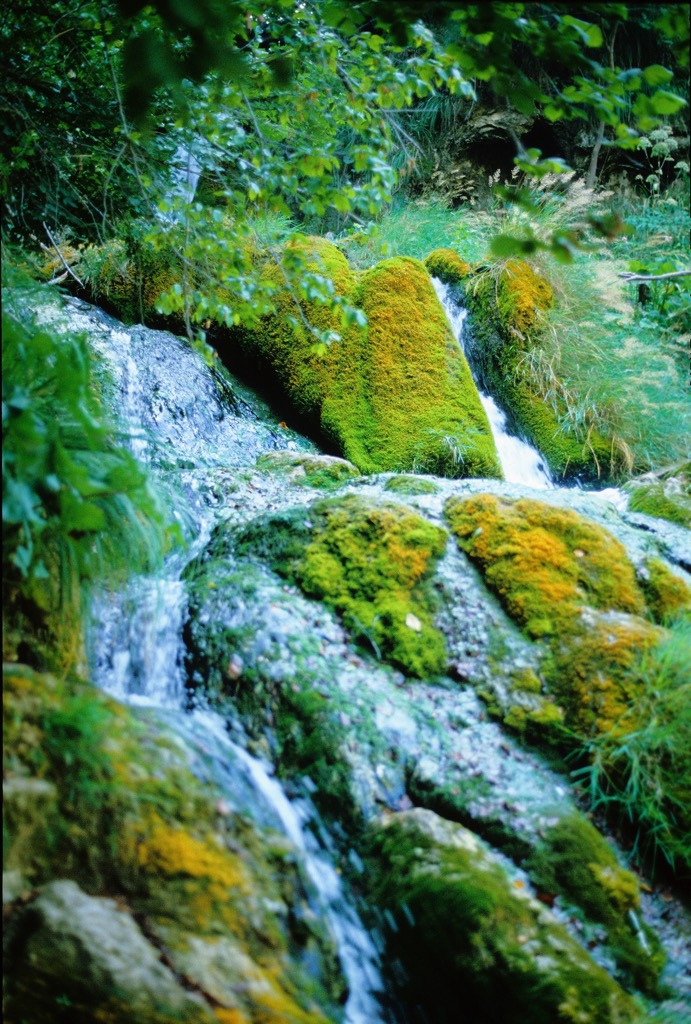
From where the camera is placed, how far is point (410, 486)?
3.69 m

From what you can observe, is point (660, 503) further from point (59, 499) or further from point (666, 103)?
point (59, 499)

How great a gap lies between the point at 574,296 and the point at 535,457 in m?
1.91

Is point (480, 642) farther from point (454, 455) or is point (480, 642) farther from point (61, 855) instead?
point (454, 455)


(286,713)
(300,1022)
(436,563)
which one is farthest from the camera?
(436,563)

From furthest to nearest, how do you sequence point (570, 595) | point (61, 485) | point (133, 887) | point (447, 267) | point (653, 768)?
point (447, 267)
point (570, 595)
point (653, 768)
point (61, 485)
point (133, 887)

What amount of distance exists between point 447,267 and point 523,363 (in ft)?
5.21

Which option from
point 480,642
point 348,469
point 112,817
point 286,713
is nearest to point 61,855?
point 112,817

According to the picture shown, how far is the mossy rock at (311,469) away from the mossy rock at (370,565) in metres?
0.94

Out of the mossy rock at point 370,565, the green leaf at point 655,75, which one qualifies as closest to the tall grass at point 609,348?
the mossy rock at point 370,565

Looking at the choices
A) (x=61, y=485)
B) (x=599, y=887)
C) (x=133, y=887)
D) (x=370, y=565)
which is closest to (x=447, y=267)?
(x=370, y=565)

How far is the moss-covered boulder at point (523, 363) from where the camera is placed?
217 inches

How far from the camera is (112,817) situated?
4.93 ft

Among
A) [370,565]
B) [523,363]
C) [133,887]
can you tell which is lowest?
[523,363]

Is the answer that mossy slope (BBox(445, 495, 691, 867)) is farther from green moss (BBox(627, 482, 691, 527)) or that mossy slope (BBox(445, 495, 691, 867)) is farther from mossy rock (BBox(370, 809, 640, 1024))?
green moss (BBox(627, 482, 691, 527))
